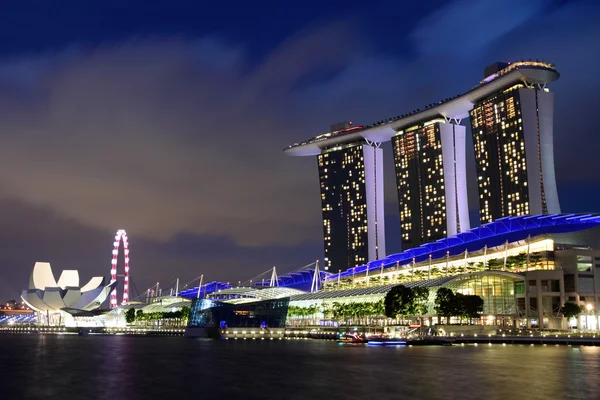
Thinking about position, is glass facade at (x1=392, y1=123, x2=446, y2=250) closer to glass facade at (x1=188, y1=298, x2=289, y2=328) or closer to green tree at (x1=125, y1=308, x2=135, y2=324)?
glass facade at (x1=188, y1=298, x2=289, y2=328)

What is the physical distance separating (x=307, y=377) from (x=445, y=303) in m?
60.3

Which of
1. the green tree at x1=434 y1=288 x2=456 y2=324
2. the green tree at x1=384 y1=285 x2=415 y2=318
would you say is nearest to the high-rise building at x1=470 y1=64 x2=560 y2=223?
the green tree at x1=384 y1=285 x2=415 y2=318

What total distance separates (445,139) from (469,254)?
5694cm

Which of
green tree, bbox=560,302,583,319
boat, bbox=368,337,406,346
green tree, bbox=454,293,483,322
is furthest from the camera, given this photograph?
green tree, bbox=454,293,483,322

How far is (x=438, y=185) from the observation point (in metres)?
190

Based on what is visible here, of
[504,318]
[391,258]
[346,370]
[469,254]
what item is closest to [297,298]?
[391,258]

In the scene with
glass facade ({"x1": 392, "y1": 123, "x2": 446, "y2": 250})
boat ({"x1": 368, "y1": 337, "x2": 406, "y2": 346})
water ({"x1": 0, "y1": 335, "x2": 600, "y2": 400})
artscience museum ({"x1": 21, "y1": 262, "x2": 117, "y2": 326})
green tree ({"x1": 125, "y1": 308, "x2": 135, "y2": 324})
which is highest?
glass facade ({"x1": 392, "y1": 123, "x2": 446, "y2": 250})

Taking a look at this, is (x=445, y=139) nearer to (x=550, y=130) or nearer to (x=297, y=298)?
(x=550, y=130)

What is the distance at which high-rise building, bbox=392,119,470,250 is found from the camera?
185125mm

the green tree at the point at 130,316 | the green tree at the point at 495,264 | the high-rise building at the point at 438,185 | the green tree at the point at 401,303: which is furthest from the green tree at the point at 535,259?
the green tree at the point at 130,316

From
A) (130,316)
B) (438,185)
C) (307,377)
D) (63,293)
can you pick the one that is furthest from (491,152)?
(307,377)

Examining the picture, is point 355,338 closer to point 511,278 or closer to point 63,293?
point 511,278

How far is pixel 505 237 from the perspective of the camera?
438 ft

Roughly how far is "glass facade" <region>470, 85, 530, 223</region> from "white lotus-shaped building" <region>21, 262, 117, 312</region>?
99.8 metres
